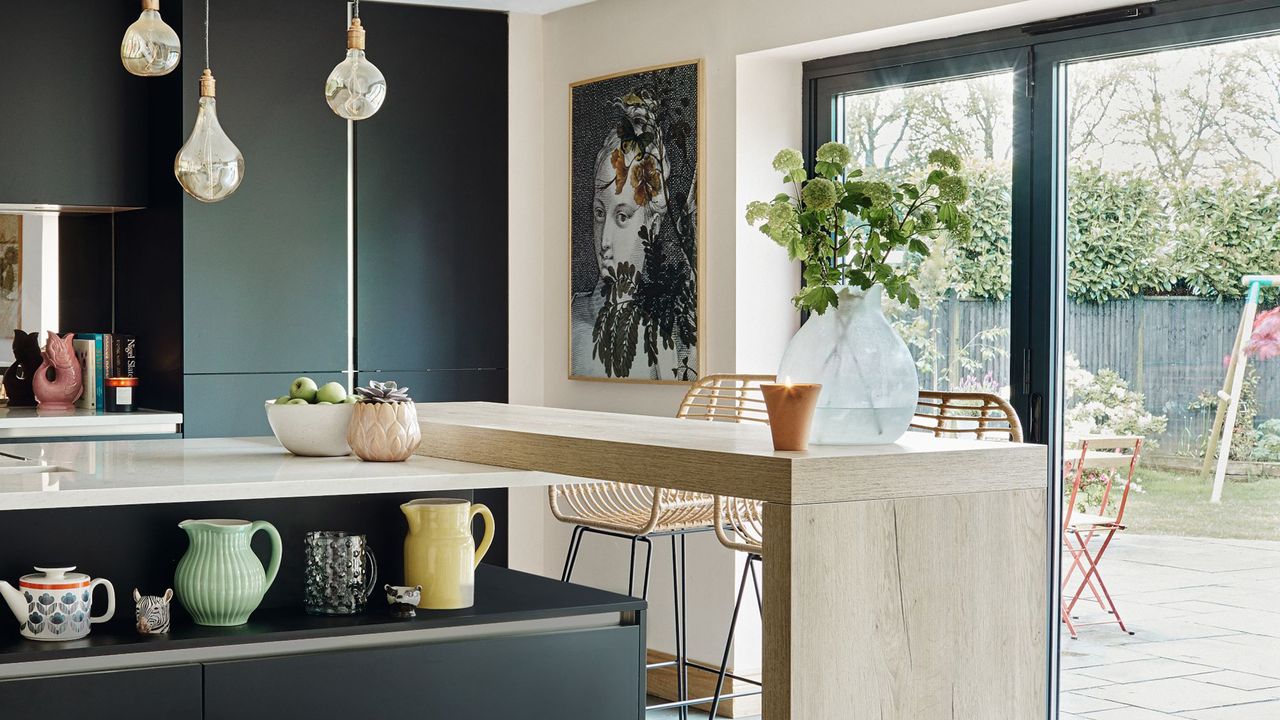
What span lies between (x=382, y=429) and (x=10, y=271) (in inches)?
119

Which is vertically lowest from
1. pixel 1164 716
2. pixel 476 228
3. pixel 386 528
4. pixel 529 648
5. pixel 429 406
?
pixel 1164 716

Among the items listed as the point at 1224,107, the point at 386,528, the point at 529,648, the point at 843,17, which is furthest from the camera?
A: the point at 843,17

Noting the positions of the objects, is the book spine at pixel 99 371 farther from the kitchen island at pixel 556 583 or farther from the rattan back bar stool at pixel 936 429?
the rattan back bar stool at pixel 936 429

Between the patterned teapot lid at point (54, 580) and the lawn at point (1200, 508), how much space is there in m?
2.71

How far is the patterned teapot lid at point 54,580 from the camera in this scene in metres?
2.41

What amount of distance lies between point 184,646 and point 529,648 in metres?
0.62

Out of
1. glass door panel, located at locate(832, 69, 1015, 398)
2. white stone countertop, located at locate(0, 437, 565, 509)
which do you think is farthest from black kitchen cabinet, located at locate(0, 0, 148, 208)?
glass door panel, located at locate(832, 69, 1015, 398)

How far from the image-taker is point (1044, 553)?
2.19 meters

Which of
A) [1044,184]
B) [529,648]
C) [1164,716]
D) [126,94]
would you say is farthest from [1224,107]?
[126,94]

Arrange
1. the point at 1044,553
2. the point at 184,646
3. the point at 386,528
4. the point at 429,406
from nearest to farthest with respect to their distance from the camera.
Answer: the point at 1044,553
the point at 184,646
the point at 386,528
the point at 429,406

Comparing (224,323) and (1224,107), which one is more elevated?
(1224,107)

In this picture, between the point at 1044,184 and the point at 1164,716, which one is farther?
the point at 1044,184

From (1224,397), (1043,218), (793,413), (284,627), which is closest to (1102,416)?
(1224,397)

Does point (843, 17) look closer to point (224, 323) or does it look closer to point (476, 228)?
point (476, 228)
